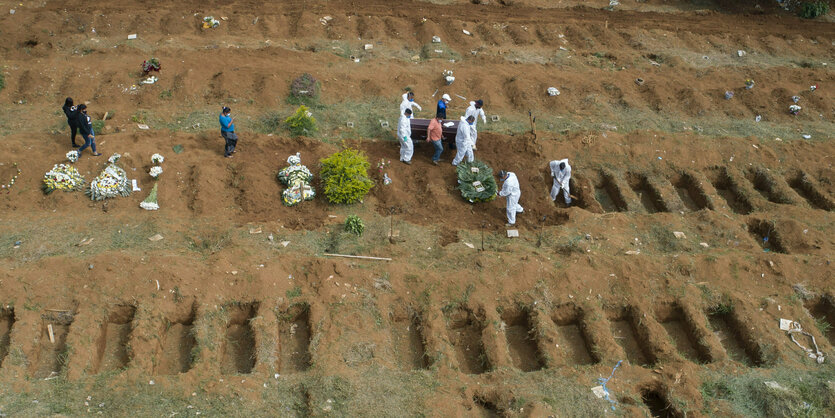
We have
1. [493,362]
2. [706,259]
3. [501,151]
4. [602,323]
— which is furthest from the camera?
[501,151]

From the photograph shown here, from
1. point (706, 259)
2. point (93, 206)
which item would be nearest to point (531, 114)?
point (706, 259)

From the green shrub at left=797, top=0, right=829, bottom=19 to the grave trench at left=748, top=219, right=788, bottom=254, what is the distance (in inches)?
568

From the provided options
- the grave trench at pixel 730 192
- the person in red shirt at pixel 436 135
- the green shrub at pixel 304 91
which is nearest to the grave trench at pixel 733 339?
the grave trench at pixel 730 192

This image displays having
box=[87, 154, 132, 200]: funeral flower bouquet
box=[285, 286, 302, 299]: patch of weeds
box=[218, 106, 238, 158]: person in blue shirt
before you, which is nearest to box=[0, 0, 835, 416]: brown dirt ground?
box=[285, 286, 302, 299]: patch of weeds

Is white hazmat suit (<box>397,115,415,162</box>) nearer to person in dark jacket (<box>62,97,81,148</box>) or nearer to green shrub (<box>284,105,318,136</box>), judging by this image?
green shrub (<box>284,105,318,136</box>)

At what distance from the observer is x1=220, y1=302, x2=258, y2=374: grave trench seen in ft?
27.7

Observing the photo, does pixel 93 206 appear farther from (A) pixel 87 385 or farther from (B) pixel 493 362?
(B) pixel 493 362

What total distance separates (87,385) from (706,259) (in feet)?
33.7

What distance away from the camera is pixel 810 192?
12.9 metres

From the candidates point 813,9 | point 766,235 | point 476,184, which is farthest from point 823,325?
point 813,9

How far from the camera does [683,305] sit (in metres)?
9.45

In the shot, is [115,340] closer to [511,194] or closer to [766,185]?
[511,194]

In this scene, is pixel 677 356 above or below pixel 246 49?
below

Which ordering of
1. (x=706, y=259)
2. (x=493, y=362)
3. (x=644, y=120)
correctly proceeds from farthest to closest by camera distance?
(x=644, y=120)
(x=706, y=259)
(x=493, y=362)
